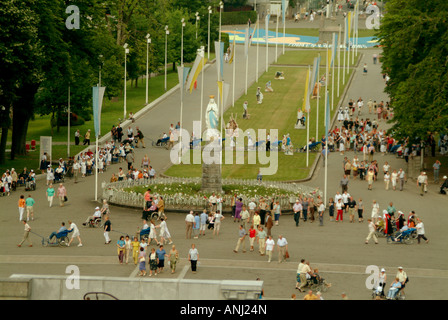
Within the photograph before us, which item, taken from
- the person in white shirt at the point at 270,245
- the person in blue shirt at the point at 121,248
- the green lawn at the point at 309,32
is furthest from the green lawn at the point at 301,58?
the person in blue shirt at the point at 121,248

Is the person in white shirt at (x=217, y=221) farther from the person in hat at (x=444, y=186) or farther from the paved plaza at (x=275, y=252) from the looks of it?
the person in hat at (x=444, y=186)

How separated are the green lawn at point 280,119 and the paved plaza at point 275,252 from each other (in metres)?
5.20

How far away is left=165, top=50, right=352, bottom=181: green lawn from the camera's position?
61812 mm

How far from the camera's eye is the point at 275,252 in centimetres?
4231

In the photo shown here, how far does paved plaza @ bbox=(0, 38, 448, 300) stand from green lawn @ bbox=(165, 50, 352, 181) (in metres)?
5.20

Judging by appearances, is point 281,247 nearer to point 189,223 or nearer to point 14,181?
point 189,223

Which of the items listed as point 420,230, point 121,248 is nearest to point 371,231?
point 420,230

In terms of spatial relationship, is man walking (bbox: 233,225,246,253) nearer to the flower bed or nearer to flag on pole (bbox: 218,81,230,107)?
the flower bed

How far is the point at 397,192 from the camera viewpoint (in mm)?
56156

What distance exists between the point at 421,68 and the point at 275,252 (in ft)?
74.0

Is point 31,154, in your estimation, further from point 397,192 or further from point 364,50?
point 364,50

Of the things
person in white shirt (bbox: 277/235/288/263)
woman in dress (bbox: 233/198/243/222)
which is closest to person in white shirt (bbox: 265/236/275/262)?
person in white shirt (bbox: 277/235/288/263)
